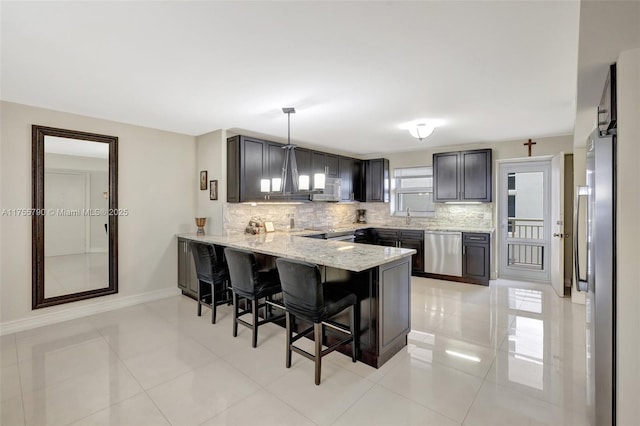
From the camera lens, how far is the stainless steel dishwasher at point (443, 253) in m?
5.37

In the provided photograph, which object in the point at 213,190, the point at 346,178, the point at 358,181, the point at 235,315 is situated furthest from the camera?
the point at 358,181

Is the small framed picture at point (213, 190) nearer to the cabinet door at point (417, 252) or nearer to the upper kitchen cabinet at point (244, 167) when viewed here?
the upper kitchen cabinet at point (244, 167)

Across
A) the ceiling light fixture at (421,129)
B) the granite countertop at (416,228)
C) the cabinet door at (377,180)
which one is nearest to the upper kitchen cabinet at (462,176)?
the granite countertop at (416,228)

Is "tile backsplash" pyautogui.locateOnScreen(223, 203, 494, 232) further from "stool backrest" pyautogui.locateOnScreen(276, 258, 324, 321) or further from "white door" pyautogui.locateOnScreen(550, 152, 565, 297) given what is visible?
"stool backrest" pyautogui.locateOnScreen(276, 258, 324, 321)

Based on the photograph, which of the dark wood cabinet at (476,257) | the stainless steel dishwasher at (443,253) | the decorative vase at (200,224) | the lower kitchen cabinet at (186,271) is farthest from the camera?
the stainless steel dishwasher at (443,253)

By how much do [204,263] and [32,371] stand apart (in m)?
1.63

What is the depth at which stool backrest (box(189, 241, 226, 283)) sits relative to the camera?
11.5 ft

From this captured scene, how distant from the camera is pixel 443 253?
5.50 meters

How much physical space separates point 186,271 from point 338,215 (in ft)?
11.2

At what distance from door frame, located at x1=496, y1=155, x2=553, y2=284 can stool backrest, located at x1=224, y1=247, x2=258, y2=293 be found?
4675mm

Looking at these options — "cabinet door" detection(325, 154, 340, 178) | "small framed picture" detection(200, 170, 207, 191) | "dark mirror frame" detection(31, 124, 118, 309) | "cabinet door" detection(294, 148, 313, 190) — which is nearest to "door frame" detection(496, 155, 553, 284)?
"cabinet door" detection(325, 154, 340, 178)

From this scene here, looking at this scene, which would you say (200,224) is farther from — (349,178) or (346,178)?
(349,178)

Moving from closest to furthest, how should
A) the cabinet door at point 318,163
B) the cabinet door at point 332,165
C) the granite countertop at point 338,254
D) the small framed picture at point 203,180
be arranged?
1. the granite countertop at point 338,254
2. the small framed picture at point 203,180
3. the cabinet door at point 318,163
4. the cabinet door at point 332,165

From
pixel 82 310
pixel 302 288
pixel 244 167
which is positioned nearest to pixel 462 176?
pixel 244 167
